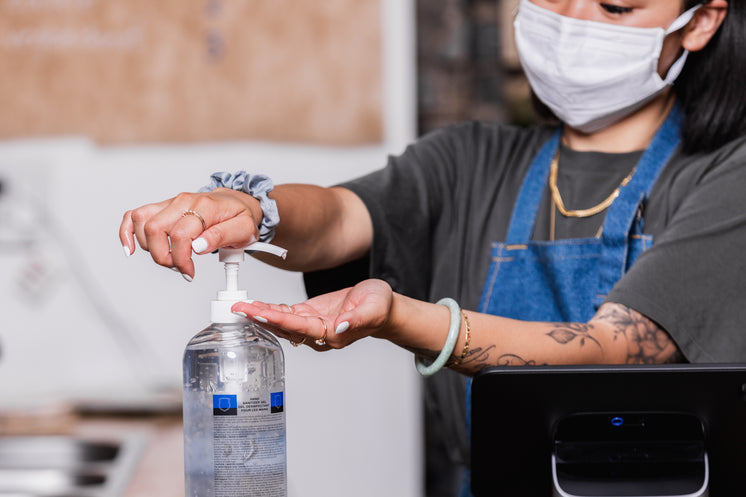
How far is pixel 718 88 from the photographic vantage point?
51.7 inches

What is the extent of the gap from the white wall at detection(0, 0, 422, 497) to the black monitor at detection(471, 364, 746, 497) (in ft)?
4.73

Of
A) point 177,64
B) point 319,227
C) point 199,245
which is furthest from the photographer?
point 177,64

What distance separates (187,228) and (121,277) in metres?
1.54

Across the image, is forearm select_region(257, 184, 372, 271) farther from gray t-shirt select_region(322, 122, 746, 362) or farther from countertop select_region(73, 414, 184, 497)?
countertop select_region(73, 414, 184, 497)

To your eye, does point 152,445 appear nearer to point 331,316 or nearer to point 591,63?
point 331,316

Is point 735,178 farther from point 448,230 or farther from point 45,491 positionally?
point 45,491

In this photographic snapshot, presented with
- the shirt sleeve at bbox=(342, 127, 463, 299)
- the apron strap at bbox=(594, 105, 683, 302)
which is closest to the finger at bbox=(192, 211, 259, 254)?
the shirt sleeve at bbox=(342, 127, 463, 299)

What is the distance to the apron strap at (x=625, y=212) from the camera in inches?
49.3

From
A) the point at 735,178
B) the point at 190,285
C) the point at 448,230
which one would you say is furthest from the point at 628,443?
the point at 190,285

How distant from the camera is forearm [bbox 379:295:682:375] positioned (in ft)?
3.20

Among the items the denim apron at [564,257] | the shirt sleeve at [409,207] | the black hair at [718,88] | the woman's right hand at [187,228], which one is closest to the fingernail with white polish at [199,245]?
the woman's right hand at [187,228]

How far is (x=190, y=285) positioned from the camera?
228 centimetres

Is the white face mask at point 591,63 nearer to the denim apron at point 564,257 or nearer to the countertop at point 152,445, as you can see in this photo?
the denim apron at point 564,257

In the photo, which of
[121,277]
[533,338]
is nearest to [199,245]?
[533,338]
